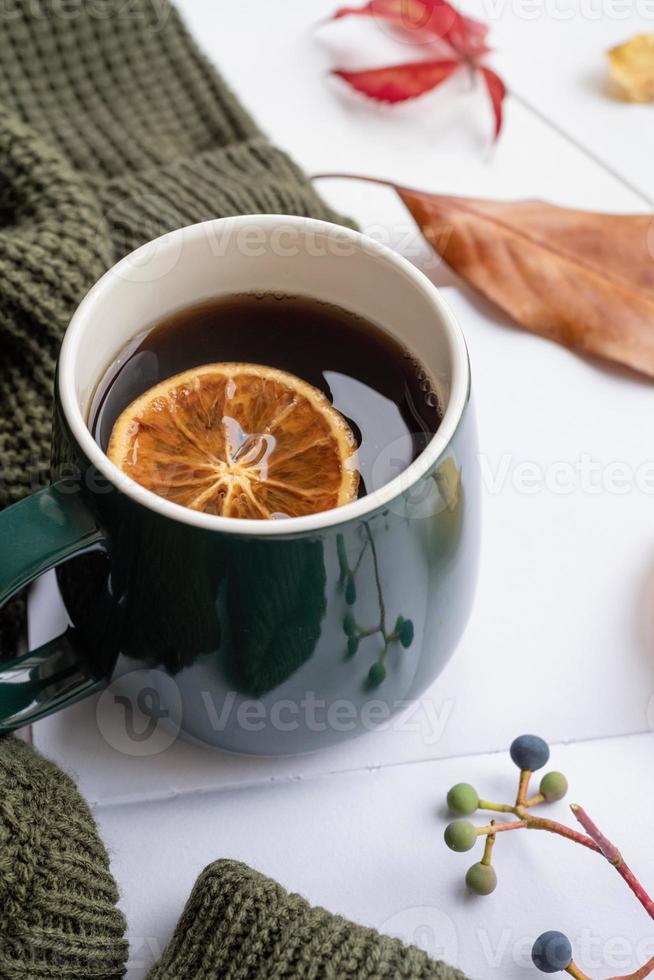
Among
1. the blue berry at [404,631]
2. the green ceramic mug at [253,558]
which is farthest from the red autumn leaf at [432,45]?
the blue berry at [404,631]

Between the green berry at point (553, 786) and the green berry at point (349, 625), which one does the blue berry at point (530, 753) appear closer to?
the green berry at point (553, 786)

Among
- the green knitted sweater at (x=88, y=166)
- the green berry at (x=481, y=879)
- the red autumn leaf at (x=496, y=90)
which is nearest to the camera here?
the green berry at (x=481, y=879)

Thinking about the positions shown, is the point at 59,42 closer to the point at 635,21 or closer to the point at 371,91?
the point at 371,91

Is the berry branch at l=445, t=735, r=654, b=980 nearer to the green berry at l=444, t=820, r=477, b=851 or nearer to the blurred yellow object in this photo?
the green berry at l=444, t=820, r=477, b=851

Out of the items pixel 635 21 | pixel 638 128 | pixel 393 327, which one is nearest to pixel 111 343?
pixel 393 327

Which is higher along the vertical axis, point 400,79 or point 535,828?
point 400,79

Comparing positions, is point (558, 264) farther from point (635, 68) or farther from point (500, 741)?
point (500, 741)

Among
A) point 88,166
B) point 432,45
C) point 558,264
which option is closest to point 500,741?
point 558,264
